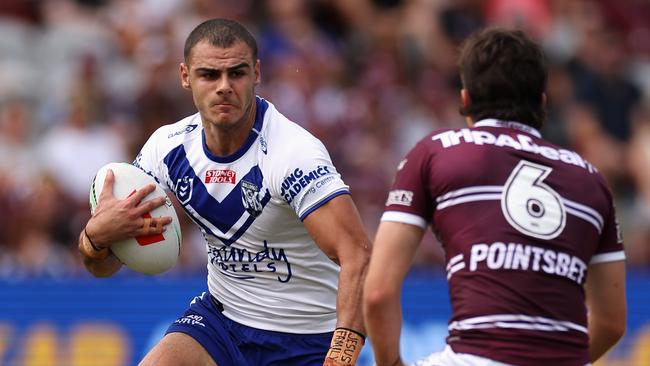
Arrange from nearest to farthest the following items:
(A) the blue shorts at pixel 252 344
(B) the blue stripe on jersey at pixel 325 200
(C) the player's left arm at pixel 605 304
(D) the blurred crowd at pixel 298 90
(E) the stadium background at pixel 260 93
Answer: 1. (C) the player's left arm at pixel 605 304
2. (B) the blue stripe on jersey at pixel 325 200
3. (A) the blue shorts at pixel 252 344
4. (E) the stadium background at pixel 260 93
5. (D) the blurred crowd at pixel 298 90

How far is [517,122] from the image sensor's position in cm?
464

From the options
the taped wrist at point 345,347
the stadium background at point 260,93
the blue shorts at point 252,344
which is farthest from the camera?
the stadium background at point 260,93

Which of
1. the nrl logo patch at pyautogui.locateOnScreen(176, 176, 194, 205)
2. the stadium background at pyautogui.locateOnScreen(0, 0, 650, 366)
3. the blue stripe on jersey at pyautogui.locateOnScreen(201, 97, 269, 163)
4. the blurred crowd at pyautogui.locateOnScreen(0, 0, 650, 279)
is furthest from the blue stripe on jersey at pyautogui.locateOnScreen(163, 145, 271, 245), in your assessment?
the blurred crowd at pyautogui.locateOnScreen(0, 0, 650, 279)

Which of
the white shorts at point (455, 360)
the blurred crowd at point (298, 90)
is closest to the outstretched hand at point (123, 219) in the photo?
Answer: the white shorts at point (455, 360)

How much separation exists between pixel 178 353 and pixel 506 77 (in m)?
2.35

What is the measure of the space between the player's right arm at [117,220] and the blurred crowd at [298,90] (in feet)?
16.4

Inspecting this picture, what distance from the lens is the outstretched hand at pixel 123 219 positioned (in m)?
5.93

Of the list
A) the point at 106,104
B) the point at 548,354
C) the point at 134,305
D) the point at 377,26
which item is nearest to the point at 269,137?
the point at 548,354

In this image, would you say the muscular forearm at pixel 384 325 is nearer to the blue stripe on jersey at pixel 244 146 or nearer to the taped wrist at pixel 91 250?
the blue stripe on jersey at pixel 244 146

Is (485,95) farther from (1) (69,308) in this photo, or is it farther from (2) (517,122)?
(1) (69,308)

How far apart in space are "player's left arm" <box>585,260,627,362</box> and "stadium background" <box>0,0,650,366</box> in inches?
230

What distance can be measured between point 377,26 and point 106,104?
347 cm

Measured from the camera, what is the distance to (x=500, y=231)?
4.41 m

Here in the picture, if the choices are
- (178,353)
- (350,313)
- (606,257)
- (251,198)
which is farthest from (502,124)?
(178,353)
